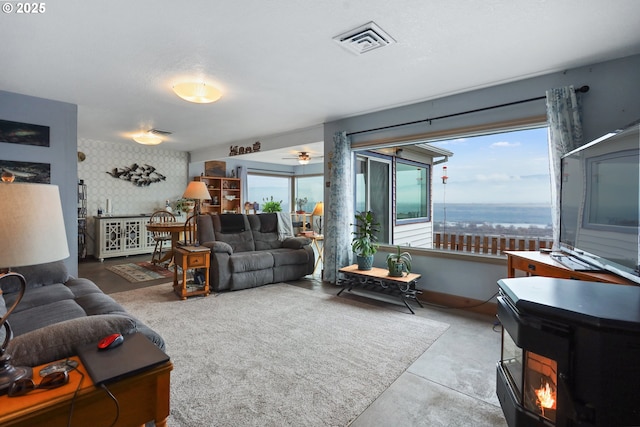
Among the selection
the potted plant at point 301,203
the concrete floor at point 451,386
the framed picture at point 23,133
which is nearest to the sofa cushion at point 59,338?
the concrete floor at point 451,386

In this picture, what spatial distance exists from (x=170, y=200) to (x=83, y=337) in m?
7.16

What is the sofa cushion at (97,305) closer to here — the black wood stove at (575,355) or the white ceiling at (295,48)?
the white ceiling at (295,48)

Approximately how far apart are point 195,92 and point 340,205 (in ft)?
7.71

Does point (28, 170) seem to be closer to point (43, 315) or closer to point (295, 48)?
point (43, 315)

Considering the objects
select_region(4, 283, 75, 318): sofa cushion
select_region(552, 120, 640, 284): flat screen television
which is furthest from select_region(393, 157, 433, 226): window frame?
select_region(4, 283, 75, 318): sofa cushion

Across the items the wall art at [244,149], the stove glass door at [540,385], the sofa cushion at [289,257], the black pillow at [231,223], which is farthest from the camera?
the wall art at [244,149]

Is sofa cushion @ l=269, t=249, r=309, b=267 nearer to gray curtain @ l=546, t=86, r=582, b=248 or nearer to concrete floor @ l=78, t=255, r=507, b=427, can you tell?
concrete floor @ l=78, t=255, r=507, b=427

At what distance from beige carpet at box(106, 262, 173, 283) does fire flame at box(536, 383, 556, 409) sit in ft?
16.4

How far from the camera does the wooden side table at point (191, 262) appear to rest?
3829 mm

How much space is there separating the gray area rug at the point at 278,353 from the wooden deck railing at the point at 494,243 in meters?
1.38

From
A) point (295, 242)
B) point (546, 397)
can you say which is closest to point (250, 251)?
point (295, 242)

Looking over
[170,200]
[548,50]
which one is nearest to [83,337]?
[548,50]

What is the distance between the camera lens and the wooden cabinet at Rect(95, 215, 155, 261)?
623 cm

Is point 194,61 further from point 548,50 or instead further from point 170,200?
point 170,200
